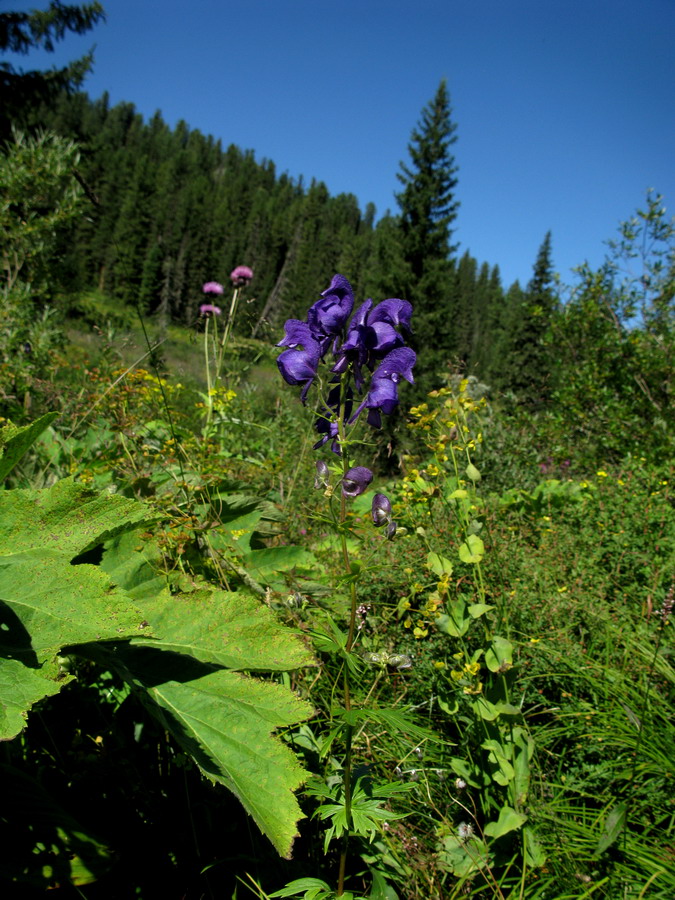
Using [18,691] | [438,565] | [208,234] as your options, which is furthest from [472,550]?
[208,234]

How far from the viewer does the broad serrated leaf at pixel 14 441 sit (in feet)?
3.88

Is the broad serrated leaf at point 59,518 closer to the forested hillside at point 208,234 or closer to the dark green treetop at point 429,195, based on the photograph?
the dark green treetop at point 429,195

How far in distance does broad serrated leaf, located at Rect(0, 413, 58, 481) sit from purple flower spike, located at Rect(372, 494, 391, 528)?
0.87 m

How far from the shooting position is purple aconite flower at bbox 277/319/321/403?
61.6 inches

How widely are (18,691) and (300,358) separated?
3.52ft

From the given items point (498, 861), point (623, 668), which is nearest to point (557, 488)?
point (623, 668)

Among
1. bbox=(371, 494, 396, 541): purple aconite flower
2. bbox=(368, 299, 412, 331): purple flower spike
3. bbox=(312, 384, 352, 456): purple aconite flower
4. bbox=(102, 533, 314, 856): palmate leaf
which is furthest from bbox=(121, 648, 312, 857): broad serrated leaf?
bbox=(368, 299, 412, 331): purple flower spike

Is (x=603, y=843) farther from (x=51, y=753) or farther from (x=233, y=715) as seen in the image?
(x=51, y=753)

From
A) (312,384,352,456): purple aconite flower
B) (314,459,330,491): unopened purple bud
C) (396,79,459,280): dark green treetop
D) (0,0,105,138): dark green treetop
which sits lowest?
(314,459,330,491): unopened purple bud

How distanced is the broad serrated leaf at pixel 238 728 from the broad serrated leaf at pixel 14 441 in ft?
1.74

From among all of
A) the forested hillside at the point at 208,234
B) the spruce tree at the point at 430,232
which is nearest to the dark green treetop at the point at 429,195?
the spruce tree at the point at 430,232

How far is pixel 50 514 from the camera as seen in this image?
115cm

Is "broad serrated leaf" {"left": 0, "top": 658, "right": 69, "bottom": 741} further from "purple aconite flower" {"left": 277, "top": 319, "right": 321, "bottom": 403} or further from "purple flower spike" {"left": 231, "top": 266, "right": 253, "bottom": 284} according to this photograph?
"purple flower spike" {"left": 231, "top": 266, "right": 253, "bottom": 284}

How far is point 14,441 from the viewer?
3.89ft
